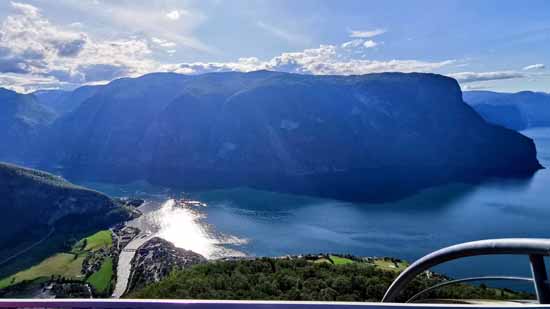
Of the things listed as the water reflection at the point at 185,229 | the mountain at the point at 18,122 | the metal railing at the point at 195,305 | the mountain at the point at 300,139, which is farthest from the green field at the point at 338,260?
the mountain at the point at 18,122

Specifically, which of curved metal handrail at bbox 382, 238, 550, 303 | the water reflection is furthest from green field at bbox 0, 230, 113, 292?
curved metal handrail at bbox 382, 238, 550, 303

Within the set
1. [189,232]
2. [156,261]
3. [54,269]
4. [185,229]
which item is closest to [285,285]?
[156,261]

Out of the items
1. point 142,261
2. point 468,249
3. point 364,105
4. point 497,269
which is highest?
point 364,105

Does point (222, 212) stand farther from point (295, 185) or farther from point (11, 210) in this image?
point (11, 210)

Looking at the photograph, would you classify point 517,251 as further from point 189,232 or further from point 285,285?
point 189,232

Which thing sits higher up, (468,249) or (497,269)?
(468,249)

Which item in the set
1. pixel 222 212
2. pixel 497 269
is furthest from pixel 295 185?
pixel 497 269

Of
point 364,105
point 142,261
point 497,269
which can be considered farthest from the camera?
point 364,105

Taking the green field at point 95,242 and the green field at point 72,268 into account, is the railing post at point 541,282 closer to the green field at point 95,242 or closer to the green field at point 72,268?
the green field at point 72,268
